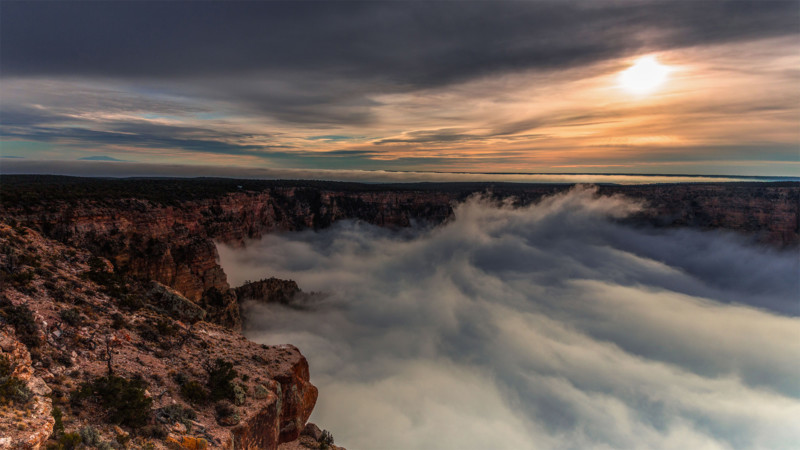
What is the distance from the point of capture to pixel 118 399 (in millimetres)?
13008

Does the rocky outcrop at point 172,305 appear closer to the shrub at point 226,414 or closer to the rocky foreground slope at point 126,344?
the rocky foreground slope at point 126,344

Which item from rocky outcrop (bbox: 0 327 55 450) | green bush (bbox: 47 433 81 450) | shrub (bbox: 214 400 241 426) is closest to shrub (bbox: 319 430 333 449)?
shrub (bbox: 214 400 241 426)

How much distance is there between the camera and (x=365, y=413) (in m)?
54.7

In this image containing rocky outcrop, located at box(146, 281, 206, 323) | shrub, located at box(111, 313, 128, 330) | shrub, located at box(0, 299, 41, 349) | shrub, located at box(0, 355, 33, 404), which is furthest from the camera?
rocky outcrop, located at box(146, 281, 206, 323)

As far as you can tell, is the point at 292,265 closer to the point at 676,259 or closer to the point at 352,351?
the point at 352,351

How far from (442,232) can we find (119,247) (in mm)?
146040

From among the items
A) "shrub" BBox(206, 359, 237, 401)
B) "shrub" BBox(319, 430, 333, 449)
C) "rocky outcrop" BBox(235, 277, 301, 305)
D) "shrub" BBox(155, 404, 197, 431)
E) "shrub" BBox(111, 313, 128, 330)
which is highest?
"shrub" BBox(111, 313, 128, 330)

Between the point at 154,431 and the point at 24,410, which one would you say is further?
the point at 154,431

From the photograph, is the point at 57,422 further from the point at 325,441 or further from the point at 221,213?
the point at 221,213

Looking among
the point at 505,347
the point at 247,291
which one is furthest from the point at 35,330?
the point at 505,347

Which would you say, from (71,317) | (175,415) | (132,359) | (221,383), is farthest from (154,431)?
(71,317)

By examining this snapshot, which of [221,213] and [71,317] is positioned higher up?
[221,213]

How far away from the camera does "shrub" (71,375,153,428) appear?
12.5 meters

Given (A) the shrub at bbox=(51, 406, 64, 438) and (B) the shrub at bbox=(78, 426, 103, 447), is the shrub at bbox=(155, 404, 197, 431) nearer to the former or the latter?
(B) the shrub at bbox=(78, 426, 103, 447)
